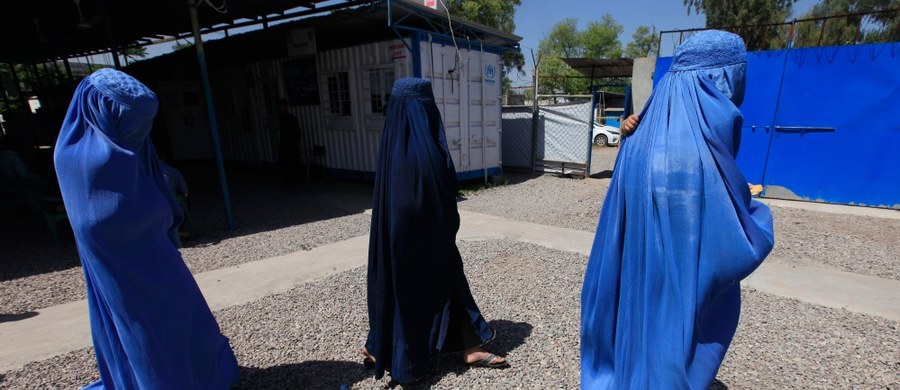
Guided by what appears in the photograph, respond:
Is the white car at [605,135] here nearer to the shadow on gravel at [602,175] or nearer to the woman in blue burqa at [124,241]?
the shadow on gravel at [602,175]

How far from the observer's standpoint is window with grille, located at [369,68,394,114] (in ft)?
25.4

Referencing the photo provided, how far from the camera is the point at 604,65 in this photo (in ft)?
53.9

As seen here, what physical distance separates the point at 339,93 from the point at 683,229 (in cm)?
824

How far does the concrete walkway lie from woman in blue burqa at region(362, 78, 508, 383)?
1.99 m

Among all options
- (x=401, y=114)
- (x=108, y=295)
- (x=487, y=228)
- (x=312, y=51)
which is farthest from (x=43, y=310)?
(x=312, y=51)

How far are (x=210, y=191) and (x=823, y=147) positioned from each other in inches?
454

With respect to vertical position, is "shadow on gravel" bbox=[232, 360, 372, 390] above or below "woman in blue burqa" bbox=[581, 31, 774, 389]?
below

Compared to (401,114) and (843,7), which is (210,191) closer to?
(401,114)

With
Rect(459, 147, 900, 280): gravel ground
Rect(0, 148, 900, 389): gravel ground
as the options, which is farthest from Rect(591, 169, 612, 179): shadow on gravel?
Rect(0, 148, 900, 389): gravel ground

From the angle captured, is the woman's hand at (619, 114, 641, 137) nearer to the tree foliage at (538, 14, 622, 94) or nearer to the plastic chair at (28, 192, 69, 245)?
the plastic chair at (28, 192, 69, 245)

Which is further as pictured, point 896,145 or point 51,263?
point 896,145

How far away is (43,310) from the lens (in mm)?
3545

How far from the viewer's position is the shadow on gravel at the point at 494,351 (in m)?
2.54

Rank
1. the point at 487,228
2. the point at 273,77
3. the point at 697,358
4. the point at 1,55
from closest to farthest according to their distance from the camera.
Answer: the point at 697,358, the point at 487,228, the point at 273,77, the point at 1,55
